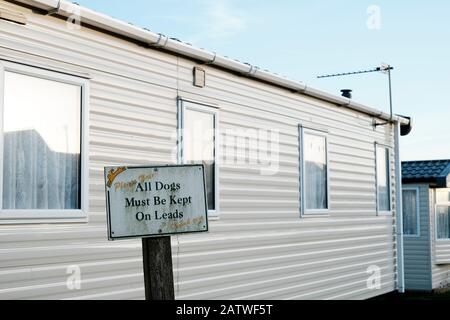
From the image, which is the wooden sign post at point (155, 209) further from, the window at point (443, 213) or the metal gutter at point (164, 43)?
the window at point (443, 213)

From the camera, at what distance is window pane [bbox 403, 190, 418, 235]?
15.7 meters

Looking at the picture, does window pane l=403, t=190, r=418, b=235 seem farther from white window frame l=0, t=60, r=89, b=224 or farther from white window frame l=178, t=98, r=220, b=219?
white window frame l=0, t=60, r=89, b=224

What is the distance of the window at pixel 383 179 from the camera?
41.0ft

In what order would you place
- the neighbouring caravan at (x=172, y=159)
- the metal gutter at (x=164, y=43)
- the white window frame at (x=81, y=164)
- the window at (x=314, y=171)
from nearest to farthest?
the white window frame at (x=81, y=164) → the neighbouring caravan at (x=172, y=159) → the metal gutter at (x=164, y=43) → the window at (x=314, y=171)

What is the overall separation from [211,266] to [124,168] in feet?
13.0

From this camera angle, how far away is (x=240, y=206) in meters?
8.38

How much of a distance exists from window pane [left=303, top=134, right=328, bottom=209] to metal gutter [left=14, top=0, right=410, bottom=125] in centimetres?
70

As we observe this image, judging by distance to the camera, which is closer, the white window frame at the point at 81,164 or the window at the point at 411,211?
the white window frame at the point at 81,164

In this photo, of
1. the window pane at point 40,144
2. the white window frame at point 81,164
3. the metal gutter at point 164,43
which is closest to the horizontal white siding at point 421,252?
the metal gutter at point 164,43

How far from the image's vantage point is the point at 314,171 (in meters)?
10.2

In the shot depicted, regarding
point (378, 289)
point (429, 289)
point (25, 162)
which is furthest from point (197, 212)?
point (429, 289)

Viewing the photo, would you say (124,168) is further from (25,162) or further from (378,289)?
(378,289)

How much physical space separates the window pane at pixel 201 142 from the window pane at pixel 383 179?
5.42m

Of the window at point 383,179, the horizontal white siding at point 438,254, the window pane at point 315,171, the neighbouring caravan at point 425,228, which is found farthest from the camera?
the horizontal white siding at point 438,254
